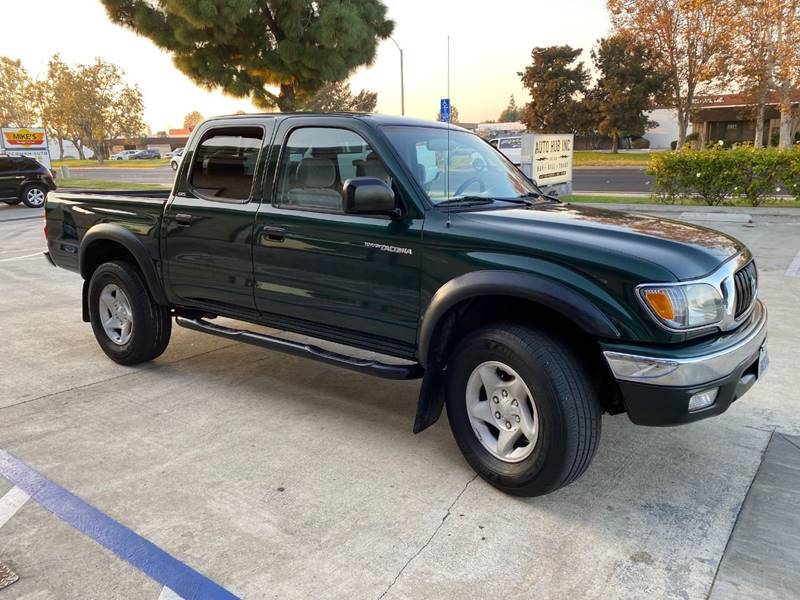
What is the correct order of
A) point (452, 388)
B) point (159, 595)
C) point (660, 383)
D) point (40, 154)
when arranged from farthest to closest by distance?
point (40, 154)
point (452, 388)
point (660, 383)
point (159, 595)

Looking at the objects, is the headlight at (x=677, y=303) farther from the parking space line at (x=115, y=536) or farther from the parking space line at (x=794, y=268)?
the parking space line at (x=794, y=268)

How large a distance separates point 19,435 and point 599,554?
3.38 m

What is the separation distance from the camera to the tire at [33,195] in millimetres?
18188

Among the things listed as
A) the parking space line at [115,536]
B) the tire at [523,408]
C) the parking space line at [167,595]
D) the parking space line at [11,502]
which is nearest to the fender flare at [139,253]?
the parking space line at [115,536]

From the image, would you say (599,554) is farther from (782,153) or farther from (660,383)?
(782,153)

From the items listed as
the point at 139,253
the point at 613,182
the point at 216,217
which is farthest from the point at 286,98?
the point at 216,217

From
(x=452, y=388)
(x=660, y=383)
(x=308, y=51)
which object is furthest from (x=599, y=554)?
(x=308, y=51)

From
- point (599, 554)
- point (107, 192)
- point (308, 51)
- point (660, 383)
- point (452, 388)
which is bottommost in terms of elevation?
point (599, 554)

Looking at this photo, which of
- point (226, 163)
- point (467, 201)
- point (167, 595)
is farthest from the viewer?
point (226, 163)

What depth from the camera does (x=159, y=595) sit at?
2494mm

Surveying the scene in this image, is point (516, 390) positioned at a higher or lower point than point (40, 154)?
lower

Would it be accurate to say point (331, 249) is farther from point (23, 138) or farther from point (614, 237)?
point (23, 138)

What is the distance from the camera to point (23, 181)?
711 inches

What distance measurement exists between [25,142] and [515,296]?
2643cm
